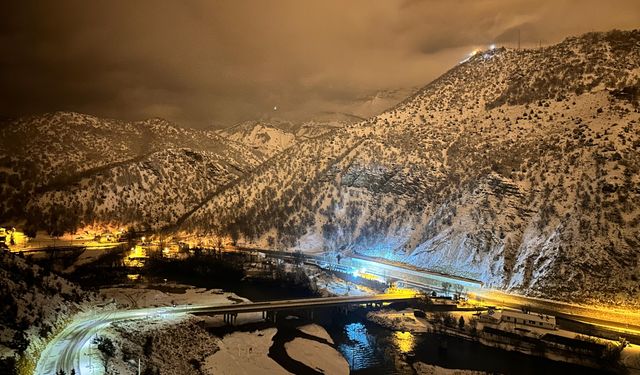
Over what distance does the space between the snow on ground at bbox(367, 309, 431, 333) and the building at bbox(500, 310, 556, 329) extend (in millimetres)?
8579

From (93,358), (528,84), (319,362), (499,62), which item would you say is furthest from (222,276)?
(499,62)

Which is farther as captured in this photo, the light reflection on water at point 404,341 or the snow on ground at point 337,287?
the snow on ground at point 337,287

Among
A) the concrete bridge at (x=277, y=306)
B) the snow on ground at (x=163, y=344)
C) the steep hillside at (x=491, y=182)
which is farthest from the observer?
the steep hillside at (x=491, y=182)

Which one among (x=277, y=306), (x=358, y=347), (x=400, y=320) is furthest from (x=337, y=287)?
(x=358, y=347)

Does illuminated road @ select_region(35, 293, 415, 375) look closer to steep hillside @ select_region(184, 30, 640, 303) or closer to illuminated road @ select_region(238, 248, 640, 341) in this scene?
illuminated road @ select_region(238, 248, 640, 341)

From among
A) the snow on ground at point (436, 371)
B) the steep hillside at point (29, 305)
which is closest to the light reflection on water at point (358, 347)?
the snow on ground at point (436, 371)

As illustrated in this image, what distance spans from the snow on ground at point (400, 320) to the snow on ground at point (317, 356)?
33.8 ft

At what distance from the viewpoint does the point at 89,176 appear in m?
146

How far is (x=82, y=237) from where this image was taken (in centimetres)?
12238

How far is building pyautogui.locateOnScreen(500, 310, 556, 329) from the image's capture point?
49906 mm

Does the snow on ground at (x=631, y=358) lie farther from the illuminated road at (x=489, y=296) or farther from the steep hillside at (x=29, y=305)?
the steep hillside at (x=29, y=305)

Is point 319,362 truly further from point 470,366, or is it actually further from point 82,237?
point 82,237

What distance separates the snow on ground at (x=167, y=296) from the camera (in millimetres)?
61656

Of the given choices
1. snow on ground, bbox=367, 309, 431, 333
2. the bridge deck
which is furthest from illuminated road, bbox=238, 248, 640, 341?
snow on ground, bbox=367, 309, 431, 333
